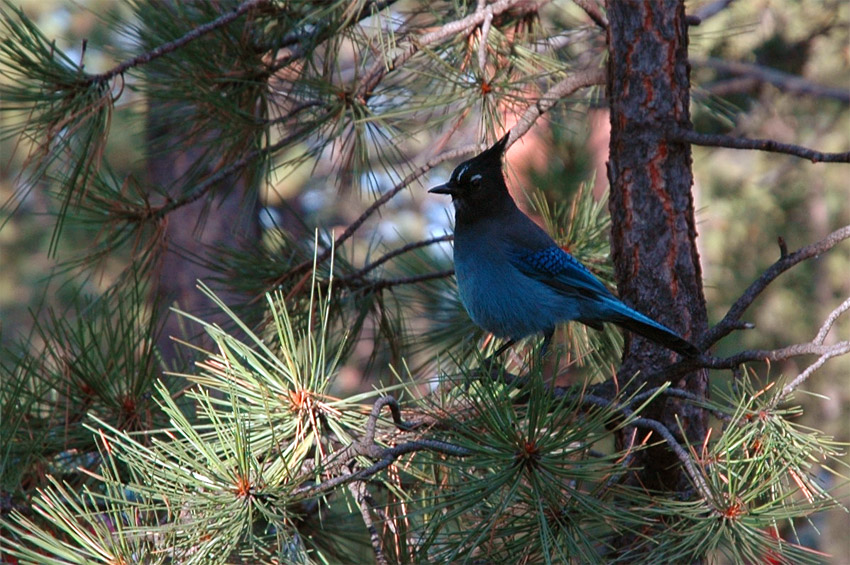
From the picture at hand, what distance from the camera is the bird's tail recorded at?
239 cm

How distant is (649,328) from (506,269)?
1.95 ft

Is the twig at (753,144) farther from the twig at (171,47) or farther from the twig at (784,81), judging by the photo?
the twig at (784,81)

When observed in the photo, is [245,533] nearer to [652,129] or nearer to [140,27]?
[652,129]

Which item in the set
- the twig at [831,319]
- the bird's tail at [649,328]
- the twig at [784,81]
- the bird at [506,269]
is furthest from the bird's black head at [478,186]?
the twig at [784,81]

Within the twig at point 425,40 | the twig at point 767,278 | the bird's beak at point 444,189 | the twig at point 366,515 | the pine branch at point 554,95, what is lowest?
the twig at point 366,515

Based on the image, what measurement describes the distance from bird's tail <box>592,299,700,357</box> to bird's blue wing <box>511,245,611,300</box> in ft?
0.84

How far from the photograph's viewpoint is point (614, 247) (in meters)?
2.68

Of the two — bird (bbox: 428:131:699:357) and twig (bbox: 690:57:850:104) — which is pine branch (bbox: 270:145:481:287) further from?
twig (bbox: 690:57:850:104)

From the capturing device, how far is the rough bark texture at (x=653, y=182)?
2.59 meters

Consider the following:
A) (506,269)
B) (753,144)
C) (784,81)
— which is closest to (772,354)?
(753,144)

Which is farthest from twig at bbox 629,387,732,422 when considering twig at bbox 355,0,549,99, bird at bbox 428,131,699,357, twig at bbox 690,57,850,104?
twig at bbox 690,57,850,104

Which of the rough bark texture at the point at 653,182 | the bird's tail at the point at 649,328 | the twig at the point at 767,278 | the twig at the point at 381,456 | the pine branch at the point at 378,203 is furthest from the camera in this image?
the pine branch at the point at 378,203

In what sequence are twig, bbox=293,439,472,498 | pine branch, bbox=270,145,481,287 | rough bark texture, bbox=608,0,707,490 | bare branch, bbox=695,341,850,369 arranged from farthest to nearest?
pine branch, bbox=270,145,481,287
rough bark texture, bbox=608,0,707,490
bare branch, bbox=695,341,850,369
twig, bbox=293,439,472,498

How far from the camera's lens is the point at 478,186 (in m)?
3.04
